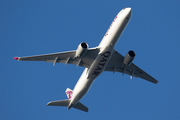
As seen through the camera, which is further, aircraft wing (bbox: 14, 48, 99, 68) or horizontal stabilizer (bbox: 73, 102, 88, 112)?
horizontal stabilizer (bbox: 73, 102, 88, 112)

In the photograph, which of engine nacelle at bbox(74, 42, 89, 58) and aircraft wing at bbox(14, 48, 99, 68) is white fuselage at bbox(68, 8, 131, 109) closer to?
aircraft wing at bbox(14, 48, 99, 68)

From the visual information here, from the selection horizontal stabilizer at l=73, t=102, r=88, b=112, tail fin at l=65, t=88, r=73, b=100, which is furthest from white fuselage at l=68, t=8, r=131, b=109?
horizontal stabilizer at l=73, t=102, r=88, b=112

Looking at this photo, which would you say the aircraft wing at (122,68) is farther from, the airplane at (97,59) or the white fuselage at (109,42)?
the white fuselage at (109,42)

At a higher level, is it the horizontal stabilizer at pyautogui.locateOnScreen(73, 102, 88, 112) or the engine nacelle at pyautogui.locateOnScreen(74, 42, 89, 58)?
the engine nacelle at pyautogui.locateOnScreen(74, 42, 89, 58)

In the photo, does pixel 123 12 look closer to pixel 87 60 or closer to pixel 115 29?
pixel 115 29

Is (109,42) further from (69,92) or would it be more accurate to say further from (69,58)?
(69,92)

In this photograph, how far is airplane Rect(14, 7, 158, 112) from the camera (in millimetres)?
34469

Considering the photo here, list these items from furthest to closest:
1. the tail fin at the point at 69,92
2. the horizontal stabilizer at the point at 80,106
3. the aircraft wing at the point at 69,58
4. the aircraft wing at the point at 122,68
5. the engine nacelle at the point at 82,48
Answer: the horizontal stabilizer at the point at 80,106 < the tail fin at the point at 69,92 < the aircraft wing at the point at 122,68 < the aircraft wing at the point at 69,58 < the engine nacelle at the point at 82,48

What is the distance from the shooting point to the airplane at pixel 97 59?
34469 mm

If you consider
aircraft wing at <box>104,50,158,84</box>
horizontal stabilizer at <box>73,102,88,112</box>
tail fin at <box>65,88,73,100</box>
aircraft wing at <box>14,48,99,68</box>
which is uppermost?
aircraft wing at <box>14,48,99,68</box>

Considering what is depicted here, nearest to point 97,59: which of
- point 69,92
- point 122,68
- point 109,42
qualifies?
point 109,42

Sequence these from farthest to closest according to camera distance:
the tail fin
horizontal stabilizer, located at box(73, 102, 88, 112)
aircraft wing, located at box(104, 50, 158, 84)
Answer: horizontal stabilizer, located at box(73, 102, 88, 112) < the tail fin < aircraft wing, located at box(104, 50, 158, 84)

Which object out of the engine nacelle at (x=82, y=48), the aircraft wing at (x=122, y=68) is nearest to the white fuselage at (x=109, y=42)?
the engine nacelle at (x=82, y=48)

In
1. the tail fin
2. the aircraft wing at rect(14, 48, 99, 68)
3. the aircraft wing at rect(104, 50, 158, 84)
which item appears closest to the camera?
the aircraft wing at rect(14, 48, 99, 68)
